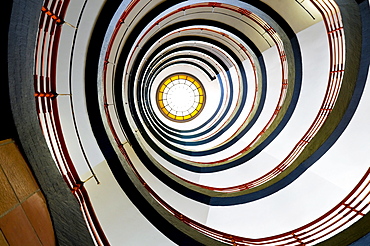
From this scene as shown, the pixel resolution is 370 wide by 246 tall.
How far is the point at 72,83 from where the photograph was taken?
3.02 m

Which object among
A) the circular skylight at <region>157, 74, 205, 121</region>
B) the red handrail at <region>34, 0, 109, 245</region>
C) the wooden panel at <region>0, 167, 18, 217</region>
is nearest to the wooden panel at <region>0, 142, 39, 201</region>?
the wooden panel at <region>0, 167, 18, 217</region>

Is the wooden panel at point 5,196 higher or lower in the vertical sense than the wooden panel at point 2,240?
higher

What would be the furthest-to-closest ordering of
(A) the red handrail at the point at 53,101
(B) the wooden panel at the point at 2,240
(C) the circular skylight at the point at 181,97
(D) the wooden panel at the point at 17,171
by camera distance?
(C) the circular skylight at the point at 181,97 → (A) the red handrail at the point at 53,101 → (D) the wooden panel at the point at 17,171 → (B) the wooden panel at the point at 2,240

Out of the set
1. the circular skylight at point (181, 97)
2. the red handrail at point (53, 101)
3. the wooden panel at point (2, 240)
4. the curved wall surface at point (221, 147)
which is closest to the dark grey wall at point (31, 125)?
the curved wall surface at point (221, 147)

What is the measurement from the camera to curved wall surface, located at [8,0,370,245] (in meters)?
2.44

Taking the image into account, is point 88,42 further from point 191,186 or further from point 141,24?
point 191,186

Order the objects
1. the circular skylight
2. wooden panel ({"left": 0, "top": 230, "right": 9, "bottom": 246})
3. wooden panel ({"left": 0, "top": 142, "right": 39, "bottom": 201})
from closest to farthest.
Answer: wooden panel ({"left": 0, "top": 230, "right": 9, "bottom": 246}) → wooden panel ({"left": 0, "top": 142, "right": 39, "bottom": 201}) → the circular skylight

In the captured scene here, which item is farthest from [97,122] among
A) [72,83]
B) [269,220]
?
[269,220]

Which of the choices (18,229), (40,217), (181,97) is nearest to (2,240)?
(18,229)

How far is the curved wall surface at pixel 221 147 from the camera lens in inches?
96.2

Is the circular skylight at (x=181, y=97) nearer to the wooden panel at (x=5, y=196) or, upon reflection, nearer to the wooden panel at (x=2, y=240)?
the wooden panel at (x=5, y=196)

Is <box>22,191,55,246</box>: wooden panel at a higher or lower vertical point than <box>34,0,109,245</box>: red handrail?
lower

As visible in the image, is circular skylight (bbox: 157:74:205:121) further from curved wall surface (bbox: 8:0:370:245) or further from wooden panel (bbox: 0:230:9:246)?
wooden panel (bbox: 0:230:9:246)

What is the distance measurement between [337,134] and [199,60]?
35.5ft
